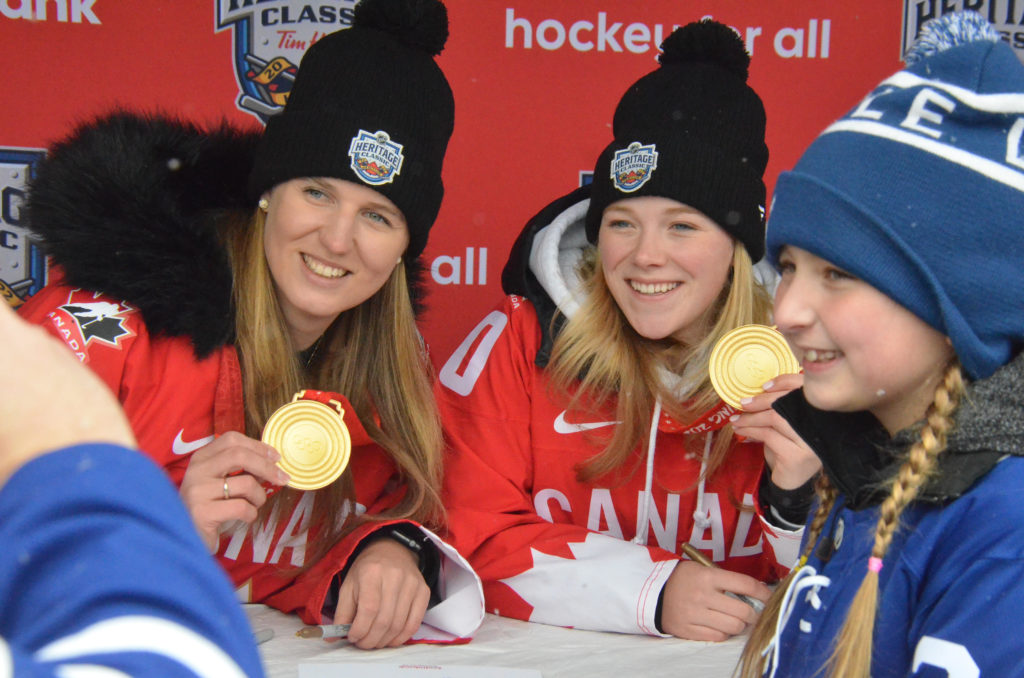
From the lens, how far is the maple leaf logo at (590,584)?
82.4 inches

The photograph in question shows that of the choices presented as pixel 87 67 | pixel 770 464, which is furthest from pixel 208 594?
pixel 87 67

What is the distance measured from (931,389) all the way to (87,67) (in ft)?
8.66

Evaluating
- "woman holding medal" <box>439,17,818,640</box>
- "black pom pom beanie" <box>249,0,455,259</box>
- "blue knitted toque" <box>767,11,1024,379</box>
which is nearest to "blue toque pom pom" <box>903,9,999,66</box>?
"blue knitted toque" <box>767,11,1024,379</box>

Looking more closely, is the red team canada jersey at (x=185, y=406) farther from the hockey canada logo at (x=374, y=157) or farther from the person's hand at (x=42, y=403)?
the person's hand at (x=42, y=403)

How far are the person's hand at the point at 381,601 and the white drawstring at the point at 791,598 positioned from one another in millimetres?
807

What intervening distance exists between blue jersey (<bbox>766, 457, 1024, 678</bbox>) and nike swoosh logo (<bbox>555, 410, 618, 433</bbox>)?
1017mm

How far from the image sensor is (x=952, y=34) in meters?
1.27

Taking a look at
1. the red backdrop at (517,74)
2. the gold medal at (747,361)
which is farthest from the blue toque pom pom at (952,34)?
the red backdrop at (517,74)

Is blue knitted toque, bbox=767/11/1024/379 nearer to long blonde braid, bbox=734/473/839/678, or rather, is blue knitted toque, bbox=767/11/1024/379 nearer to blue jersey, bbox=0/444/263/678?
long blonde braid, bbox=734/473/839/678

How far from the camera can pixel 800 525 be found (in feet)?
6.72

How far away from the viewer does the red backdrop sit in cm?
303

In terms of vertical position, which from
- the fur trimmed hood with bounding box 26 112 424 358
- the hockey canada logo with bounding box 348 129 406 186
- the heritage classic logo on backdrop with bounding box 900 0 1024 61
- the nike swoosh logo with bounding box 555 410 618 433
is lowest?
the nike swoosh logo with bounding box 555 410 618 433

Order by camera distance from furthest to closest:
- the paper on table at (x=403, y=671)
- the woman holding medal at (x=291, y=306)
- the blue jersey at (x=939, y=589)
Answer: the woman holding medal at (x=291, y=306) → the paper on table at (x=403, y=671) → the blue jersey at (x=939, y=589)

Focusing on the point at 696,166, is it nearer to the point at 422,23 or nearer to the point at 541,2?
the point at 422,23
